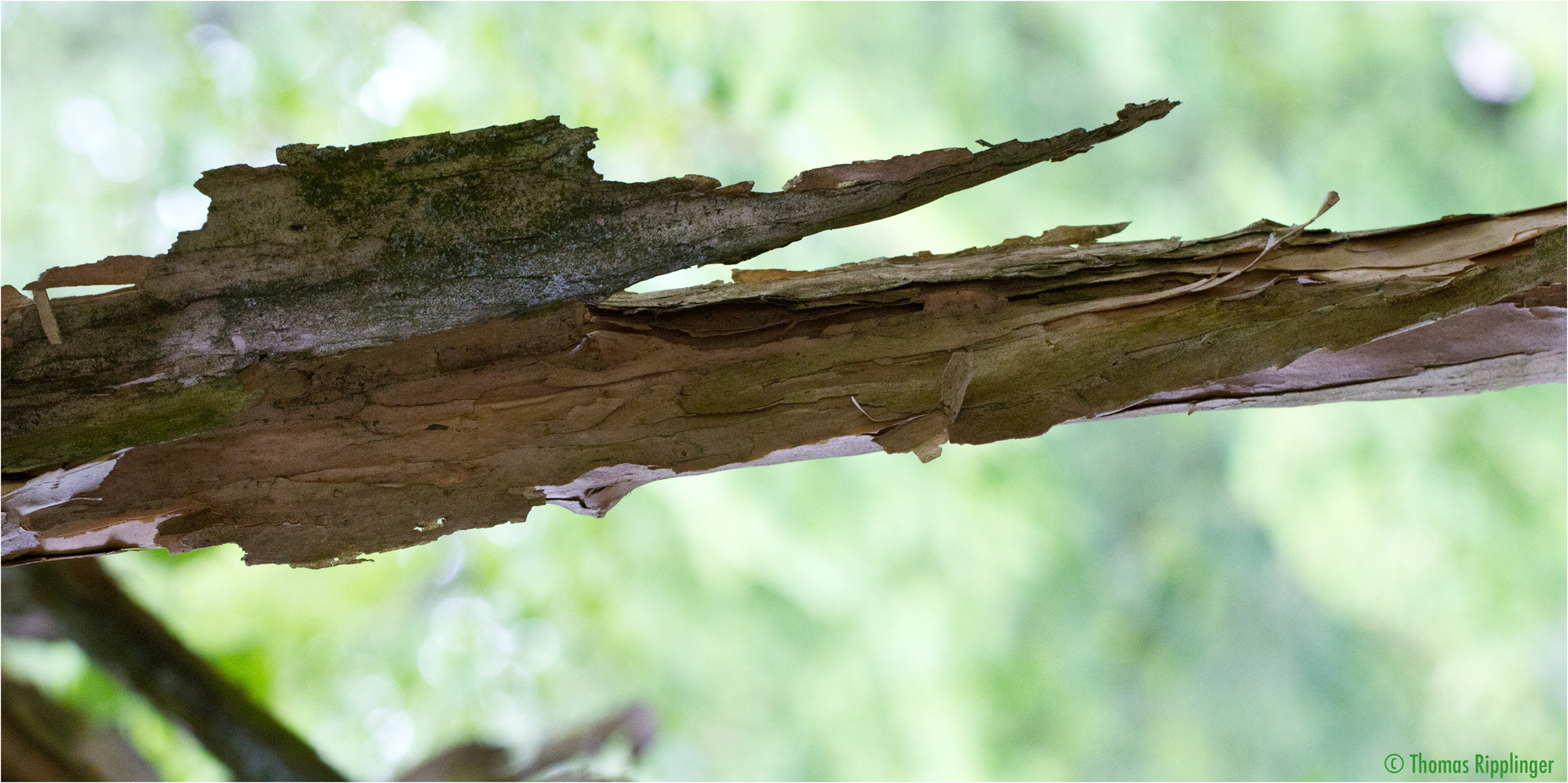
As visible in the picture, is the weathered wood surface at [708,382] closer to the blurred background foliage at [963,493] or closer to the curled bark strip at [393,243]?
the curled bark strip at [393,243]

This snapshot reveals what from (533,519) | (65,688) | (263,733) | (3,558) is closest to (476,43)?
(533,519)

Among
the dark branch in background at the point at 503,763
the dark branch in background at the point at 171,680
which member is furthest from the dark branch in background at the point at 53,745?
the dark branch in background at the point at 503,763

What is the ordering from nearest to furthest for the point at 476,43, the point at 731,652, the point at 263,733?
the point at 263,733 < the point at 476,43 < the point at 731,652

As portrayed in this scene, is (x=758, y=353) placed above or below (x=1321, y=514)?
below

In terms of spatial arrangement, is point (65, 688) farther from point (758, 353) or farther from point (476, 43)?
point (476, 43)

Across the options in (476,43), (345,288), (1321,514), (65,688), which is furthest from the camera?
(476,43)

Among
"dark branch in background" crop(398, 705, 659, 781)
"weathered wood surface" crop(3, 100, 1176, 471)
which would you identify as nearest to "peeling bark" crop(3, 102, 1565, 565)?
"weathered wood surface" crop(3, 100, 1176, 471)

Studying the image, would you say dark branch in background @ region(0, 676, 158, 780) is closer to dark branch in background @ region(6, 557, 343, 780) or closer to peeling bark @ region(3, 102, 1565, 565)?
dark branch in background @ region(6, 557, 343, 780)

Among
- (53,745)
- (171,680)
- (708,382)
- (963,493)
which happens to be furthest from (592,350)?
(963,493)
